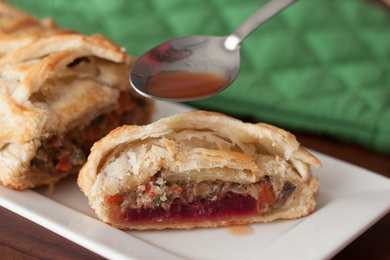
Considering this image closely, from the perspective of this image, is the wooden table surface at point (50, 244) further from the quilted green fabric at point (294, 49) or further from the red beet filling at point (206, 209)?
the quilted green fabric at point (294, 49)

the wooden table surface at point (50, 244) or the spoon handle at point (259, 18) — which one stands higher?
the spoon handle at point (259, 18)

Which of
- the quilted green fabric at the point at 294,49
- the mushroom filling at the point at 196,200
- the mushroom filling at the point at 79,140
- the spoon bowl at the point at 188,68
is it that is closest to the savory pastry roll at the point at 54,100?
the mushroom filling at the point at 79,140

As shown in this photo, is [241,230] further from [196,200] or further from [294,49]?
[294,49]

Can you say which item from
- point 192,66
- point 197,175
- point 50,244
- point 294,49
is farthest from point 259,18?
point 50,244

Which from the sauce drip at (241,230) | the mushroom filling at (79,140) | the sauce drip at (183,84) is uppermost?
the sauce drip at (183,84)

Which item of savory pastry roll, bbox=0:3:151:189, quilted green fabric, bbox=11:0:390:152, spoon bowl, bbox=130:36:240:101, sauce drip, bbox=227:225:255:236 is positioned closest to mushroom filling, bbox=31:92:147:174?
savory pastry roll, bbox=0:3:151:189

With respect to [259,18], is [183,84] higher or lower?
lower

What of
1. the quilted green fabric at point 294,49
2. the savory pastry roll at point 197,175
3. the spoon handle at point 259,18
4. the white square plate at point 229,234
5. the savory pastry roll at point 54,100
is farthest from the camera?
the quilted green fabric at point 294,49
